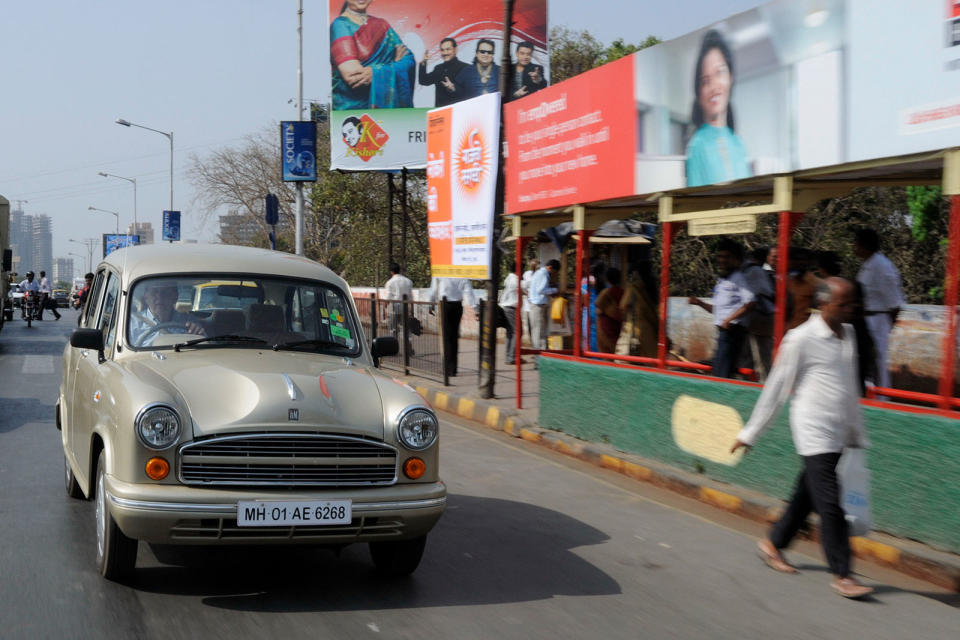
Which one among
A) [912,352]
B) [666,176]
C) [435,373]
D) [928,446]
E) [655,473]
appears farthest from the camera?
[435,373]

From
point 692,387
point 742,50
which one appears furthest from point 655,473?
point 742,50

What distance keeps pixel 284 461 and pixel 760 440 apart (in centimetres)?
421

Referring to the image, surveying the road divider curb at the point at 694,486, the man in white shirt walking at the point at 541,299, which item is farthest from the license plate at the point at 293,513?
the man in white shirt walking at the point at 541,299

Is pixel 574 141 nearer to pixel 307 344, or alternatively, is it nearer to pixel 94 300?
pixel 94 300

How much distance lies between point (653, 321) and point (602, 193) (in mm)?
1791

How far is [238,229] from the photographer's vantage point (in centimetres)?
6194

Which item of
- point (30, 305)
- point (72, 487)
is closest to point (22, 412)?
point (72, 487)

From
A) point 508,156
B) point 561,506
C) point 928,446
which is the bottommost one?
point 561,506

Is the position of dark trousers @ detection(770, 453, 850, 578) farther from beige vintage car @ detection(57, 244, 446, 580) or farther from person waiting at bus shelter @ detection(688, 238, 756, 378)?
person waiting at bus shelter @ detection(688, 238, 756, 378)

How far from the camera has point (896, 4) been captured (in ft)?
21.9

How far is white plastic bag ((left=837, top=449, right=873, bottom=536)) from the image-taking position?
556cm

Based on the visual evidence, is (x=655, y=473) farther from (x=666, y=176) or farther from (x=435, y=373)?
(x=435, y=373)

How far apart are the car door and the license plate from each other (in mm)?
1485

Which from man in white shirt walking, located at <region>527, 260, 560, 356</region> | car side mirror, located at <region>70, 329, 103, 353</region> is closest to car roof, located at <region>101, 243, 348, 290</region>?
car side mirror, located at <region>70, 329, 103, 353</region>
